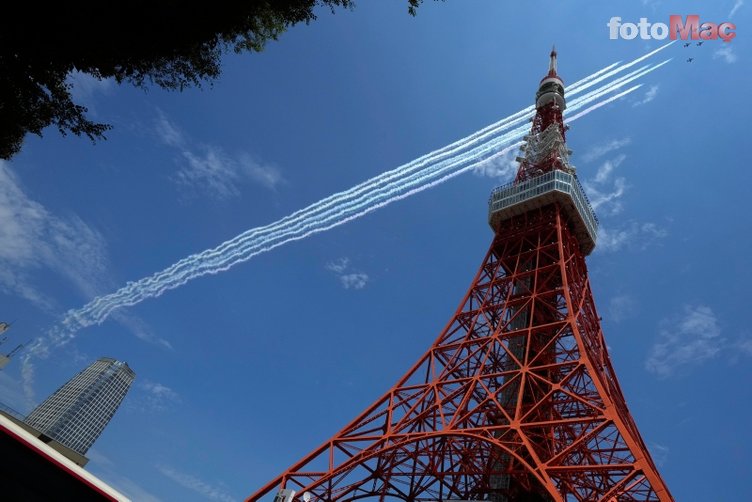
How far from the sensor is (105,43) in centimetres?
A: 675

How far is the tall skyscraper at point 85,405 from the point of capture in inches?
3647

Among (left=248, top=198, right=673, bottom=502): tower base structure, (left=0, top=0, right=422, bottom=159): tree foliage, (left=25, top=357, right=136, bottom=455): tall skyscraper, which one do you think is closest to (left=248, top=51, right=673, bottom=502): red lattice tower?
(left=248, top=198, right=673, bottom=502): tower base structure

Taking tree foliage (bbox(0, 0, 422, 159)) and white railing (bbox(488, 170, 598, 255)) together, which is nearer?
tree foliage (bbox(0, 0, 422, 159))

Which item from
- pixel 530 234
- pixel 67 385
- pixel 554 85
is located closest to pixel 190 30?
pixel 530 234

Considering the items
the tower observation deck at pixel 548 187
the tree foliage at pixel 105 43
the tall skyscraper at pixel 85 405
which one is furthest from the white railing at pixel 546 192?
the tall skyscraper at pixel 85 405

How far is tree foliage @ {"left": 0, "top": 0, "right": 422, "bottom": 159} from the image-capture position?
6254 millimetres

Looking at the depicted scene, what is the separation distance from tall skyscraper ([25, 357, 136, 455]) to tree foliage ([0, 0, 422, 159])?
105384 mm

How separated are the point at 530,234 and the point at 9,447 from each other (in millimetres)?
25094

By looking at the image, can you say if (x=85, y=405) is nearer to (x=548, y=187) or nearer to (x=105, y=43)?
(x=548, y=187)

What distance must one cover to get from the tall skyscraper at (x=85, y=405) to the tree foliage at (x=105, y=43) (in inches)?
4149

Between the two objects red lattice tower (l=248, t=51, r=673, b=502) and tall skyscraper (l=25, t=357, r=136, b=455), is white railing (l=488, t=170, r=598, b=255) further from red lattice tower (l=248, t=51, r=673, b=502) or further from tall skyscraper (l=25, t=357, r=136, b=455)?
tall skyscraper (l=25, t=357, r=136, b=455)

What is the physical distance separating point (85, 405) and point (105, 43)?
112034mm

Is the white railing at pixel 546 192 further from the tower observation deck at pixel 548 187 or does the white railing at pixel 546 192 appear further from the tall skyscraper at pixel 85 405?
the tall skyscraper at pixel 85 405

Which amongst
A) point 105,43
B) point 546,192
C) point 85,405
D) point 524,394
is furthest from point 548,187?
point 85,405
